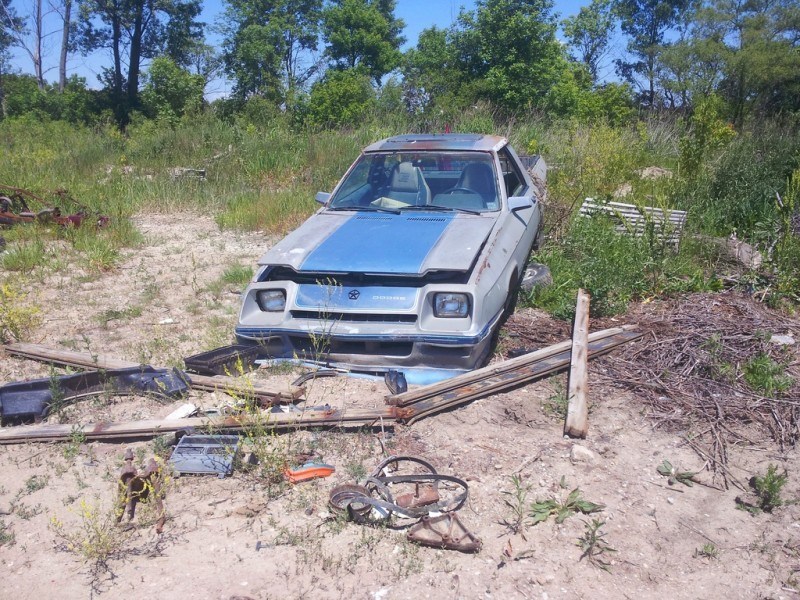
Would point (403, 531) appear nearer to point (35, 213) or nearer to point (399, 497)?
point (399, 497)

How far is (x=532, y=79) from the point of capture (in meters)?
22.7

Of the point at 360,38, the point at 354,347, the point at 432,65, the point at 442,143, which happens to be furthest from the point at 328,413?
the point at 360,38

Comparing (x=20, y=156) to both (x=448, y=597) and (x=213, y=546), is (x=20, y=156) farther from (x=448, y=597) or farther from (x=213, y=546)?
(x=448, y=597)

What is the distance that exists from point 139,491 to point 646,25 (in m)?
42.4

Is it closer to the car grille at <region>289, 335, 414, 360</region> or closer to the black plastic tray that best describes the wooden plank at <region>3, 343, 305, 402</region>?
the black plastic tray

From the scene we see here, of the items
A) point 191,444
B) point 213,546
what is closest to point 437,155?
point 191,444

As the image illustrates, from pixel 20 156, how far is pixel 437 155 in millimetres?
10062

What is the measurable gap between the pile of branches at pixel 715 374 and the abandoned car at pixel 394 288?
1.14 meters

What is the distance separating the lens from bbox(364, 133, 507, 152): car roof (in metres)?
6.37

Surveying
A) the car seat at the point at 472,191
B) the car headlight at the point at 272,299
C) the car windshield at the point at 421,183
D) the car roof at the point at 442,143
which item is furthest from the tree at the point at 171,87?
the car headlight at the point at 272,299

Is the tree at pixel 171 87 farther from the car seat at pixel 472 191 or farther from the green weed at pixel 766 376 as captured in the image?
the green weed at pixel 766 376

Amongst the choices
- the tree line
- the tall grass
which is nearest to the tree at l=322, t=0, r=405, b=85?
the tree line

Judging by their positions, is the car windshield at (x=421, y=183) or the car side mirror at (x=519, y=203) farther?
the car windshield at (x=421, y=183)

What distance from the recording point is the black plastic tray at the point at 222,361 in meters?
Result: 4.86
